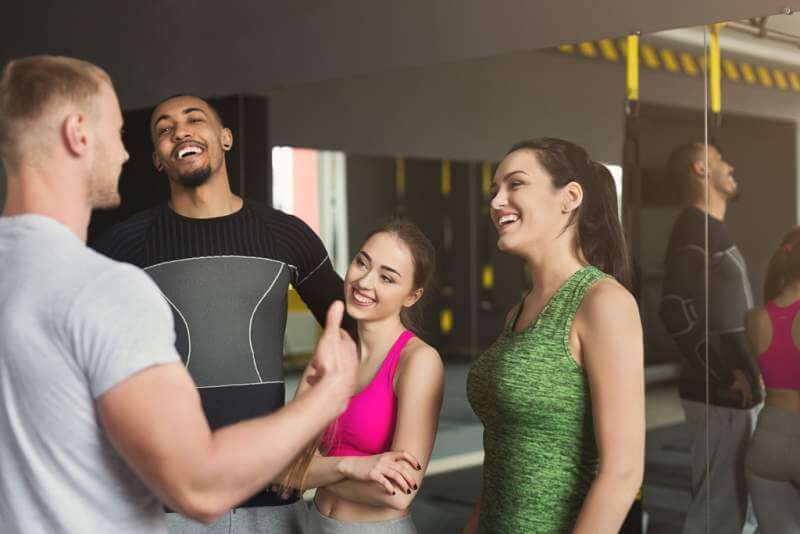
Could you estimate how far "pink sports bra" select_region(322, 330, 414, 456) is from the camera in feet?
6.73

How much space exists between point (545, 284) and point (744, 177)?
76 cm

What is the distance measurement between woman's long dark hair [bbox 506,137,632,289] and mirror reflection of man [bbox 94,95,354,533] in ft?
2.53

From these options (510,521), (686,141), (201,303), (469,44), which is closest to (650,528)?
(510,521)

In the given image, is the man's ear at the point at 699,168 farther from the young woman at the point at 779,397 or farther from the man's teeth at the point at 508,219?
the man's teeth at the point at 508,219

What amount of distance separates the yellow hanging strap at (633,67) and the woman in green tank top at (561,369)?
60 centimetres

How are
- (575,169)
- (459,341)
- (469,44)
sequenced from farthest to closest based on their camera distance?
(459,341)
(469,44)
(575,169)

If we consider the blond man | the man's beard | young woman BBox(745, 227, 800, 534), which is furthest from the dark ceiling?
the blond man

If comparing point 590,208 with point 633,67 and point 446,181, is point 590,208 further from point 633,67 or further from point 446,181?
point 446,181

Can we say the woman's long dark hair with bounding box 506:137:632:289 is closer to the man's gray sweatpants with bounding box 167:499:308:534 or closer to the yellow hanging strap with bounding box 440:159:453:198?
the man's gray sweatpants with bounding box 167:499:308:534

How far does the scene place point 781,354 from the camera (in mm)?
2244

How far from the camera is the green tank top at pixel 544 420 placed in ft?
5.80

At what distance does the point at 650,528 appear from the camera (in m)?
2.53

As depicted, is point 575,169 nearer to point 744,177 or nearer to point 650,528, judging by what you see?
point 744,177

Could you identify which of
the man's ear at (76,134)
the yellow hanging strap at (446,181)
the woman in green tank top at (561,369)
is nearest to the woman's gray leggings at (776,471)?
the woman in green tank top at (561,369)
